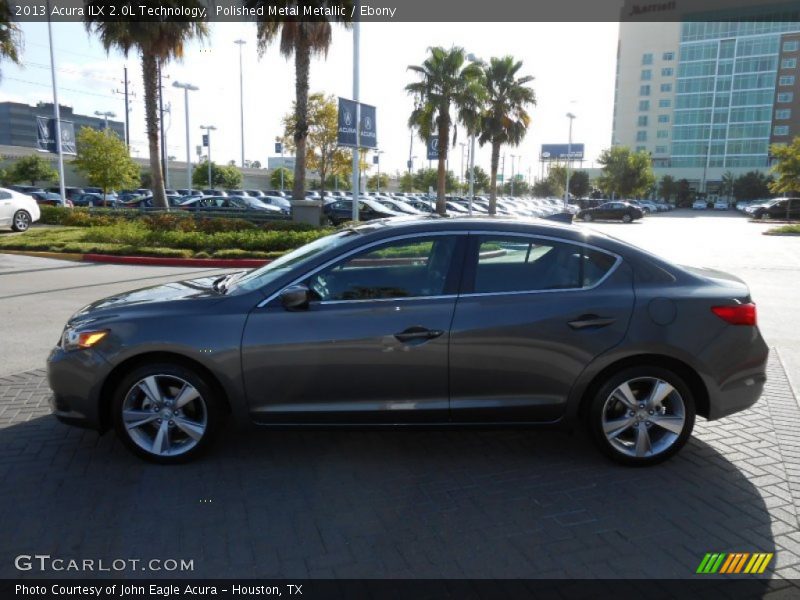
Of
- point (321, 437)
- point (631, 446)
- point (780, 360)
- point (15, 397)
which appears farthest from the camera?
point (780, 360)

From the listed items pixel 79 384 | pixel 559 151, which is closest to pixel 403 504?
pixel 79 384

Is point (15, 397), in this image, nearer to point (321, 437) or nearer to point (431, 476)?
point (321, 437)

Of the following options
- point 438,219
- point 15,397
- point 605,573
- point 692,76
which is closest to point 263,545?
point 605,573

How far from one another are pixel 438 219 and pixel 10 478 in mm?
3165

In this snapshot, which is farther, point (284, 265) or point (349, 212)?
point (349, 212)

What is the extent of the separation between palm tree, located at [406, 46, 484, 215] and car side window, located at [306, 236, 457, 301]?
2860cm

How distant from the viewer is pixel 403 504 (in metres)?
3.58

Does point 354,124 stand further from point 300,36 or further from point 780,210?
point 780,210

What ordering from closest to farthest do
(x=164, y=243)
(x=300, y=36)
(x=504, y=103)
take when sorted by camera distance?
(x=164, y=243)
(x=300, y=36)
(x=504, y=103)

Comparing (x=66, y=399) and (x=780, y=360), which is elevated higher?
(x=66, y=399)

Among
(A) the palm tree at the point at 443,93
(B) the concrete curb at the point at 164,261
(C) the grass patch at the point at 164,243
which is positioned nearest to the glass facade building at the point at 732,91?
(A) the palm tree at the point at 443,93

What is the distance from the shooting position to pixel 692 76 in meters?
106

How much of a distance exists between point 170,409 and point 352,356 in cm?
123
